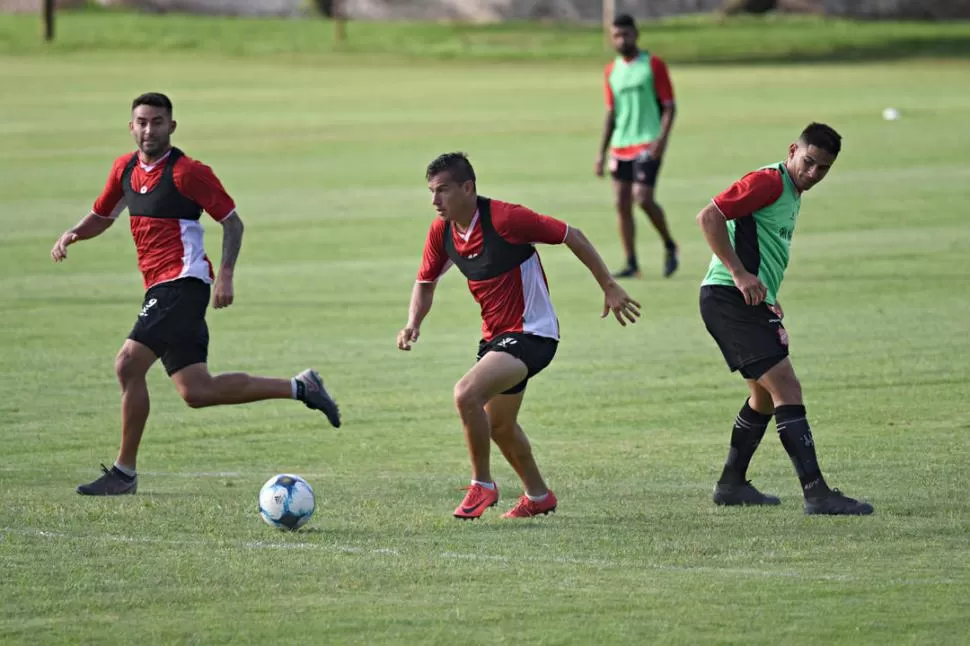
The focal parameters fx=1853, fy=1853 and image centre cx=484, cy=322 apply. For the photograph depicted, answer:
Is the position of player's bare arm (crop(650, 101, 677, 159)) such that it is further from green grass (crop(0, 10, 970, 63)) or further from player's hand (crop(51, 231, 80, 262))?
green grass (crop(0, 10, 970, 63))

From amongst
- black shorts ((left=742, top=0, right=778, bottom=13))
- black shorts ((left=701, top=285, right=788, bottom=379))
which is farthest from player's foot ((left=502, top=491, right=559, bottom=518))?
→ black shorts ((left=742, top=0, right=778, bottom=13))

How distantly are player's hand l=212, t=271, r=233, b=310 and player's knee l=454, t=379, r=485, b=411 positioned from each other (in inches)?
69.8

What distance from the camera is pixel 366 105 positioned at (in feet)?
144

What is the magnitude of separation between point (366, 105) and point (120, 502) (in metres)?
34.6

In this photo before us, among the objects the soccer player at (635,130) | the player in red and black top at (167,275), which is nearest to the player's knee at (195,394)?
the player in red and black top at (167,275)

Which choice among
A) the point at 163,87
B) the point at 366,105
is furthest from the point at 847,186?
the point at 163,87

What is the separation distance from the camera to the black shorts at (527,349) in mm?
9227

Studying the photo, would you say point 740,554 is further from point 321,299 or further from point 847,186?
point 847,186

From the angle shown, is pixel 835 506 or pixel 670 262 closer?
pixel 835 506

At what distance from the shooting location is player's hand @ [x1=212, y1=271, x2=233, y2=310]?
10.2 metres

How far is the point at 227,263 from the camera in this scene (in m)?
10.3

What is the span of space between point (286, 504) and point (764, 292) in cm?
256

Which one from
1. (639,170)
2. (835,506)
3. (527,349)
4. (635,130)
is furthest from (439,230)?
(635,130)

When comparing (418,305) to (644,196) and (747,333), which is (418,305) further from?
(644,196)
